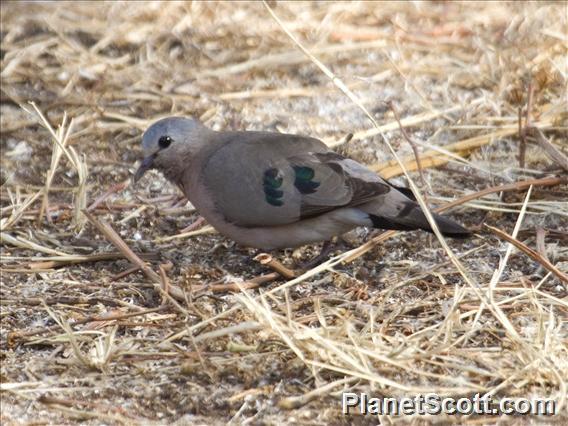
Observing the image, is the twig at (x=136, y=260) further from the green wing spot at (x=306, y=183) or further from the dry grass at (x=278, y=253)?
the green wing spot at (x=306, y=183)

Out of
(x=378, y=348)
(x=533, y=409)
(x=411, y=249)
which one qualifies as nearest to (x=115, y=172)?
(x=411, y=249)

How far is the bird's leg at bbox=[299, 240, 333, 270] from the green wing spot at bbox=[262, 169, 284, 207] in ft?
1.07

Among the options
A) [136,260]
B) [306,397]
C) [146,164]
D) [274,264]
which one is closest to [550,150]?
[274,264]

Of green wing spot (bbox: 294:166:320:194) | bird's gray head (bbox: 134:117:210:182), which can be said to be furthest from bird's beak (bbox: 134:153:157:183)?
green wing spot (bbox: 294:166:320:194)

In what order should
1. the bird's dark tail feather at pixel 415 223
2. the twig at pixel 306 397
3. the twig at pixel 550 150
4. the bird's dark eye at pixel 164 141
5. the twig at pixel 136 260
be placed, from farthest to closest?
the twig at pixel 550 150 < the bird's dark eye at pixel 164 141 < the bird's dark tail feather at pixel 415 223 < the twig at pixel 136 260 < the twig at pixel 306 397

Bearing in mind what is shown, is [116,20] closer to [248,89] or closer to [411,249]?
[248,89]

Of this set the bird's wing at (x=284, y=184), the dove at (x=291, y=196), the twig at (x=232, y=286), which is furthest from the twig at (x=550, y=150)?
the twig at (x=232, y=286)

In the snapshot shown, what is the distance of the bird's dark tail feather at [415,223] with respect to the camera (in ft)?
14.0

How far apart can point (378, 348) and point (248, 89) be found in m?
3.01

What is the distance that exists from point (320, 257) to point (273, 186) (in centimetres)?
40

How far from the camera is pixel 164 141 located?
184 inches

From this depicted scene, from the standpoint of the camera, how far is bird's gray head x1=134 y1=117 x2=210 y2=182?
4.66 m

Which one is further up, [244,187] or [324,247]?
[244,187]

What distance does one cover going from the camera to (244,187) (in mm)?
4383
